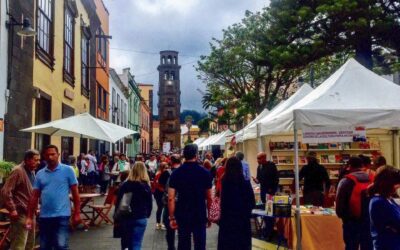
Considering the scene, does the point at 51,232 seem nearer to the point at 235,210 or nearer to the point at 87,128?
the point at 235,210

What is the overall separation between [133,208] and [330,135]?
3.58m

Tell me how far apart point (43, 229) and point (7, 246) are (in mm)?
3277

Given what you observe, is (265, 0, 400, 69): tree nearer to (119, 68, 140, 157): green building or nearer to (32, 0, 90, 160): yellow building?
(32, 0, 90, 160): yellow building

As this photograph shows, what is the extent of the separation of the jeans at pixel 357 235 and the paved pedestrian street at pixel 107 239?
3.58 m

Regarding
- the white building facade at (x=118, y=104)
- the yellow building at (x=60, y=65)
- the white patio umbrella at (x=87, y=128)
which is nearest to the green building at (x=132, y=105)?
the white building facade at (x=118, y=104)

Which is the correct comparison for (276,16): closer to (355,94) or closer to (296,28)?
(296,28)

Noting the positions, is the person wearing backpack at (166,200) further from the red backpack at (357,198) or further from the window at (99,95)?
the window at (99,95)

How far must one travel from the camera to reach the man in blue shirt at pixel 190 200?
23.6ft

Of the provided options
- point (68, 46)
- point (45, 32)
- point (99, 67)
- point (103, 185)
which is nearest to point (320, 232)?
point (45, 32)

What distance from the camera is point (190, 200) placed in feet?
23.7

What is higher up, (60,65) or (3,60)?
(60,65)

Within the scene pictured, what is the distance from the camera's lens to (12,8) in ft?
42.8

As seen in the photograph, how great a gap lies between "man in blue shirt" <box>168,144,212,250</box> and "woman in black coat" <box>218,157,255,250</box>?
26 cm

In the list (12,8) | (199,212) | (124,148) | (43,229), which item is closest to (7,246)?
(43,229)
